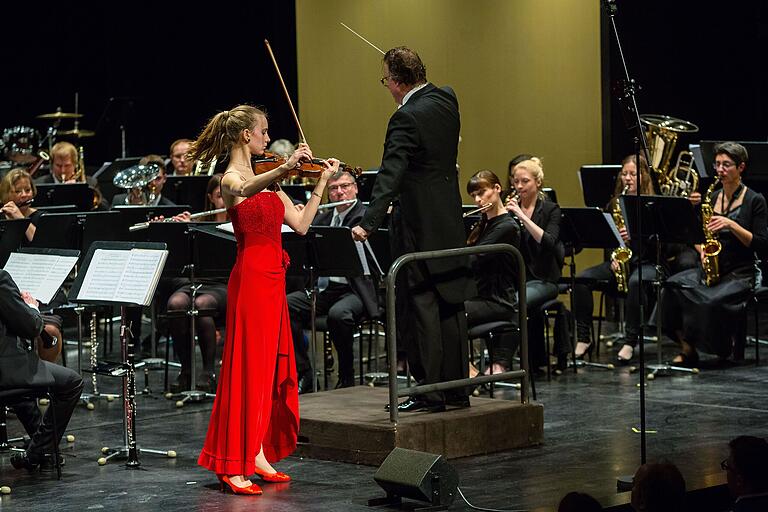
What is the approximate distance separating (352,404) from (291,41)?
751cm

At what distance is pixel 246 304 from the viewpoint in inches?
226

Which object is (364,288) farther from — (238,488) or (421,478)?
(421,478)

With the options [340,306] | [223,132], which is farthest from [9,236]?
[223,132]

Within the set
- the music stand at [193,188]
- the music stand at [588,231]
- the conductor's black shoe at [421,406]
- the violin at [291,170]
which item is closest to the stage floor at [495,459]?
the conductor's black shoe at [421,406]

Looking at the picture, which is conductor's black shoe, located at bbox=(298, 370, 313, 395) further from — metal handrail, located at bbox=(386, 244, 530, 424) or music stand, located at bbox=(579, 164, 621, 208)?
music stand, located at bbox=(579, 164, 621, 208)

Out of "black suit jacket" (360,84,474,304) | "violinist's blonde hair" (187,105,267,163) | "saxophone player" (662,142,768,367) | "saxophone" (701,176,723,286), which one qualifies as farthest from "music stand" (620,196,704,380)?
"violinist's blonde hair" (187,105,267,163)

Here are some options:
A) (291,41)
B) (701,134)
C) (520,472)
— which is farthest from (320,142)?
(520,472)

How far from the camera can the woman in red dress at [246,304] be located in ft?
18.7

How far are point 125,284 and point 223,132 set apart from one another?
3.14ft

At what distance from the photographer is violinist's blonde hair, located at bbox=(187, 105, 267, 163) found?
571cm

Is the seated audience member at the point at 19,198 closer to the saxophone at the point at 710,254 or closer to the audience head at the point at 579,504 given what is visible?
the saxophone at the point at 710,254

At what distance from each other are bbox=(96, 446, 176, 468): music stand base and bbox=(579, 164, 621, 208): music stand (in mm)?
4241

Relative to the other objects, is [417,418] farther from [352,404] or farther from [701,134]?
[701,134]

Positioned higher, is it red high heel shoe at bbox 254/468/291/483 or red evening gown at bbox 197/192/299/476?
red evening gown at bbox 197/192/299/476
